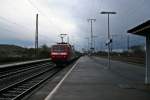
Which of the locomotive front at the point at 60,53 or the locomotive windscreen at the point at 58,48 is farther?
the locomotive windscreen at the point at 58,48

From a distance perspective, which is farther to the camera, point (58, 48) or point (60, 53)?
point (58, 48)

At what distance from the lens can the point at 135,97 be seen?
11.5 m

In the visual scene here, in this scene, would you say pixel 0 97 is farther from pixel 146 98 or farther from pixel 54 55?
pixel 54 55

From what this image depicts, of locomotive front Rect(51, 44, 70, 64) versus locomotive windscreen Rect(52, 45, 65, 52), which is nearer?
locomotive front Rect(51, 44, 70, 64)

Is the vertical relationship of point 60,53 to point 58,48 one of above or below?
below

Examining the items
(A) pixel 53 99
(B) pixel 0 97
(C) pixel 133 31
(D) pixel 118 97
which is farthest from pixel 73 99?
(C) pixel 133 31

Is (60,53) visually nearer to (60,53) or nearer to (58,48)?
(60,53)

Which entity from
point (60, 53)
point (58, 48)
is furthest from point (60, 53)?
point (58, 48)

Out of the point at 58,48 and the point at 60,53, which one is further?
the point at 58,48

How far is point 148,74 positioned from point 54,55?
874 inches

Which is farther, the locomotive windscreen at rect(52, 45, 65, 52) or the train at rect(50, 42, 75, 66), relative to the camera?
the locomotive windscreen at rect(52, 45, 65, 52)

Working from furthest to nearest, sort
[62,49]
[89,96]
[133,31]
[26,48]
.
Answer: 1. [26,48]
2. [62,49]
3. [133,31]
4. [89,96]

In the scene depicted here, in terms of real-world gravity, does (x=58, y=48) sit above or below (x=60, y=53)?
above

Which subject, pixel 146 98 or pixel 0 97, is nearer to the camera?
pixel 146 98
